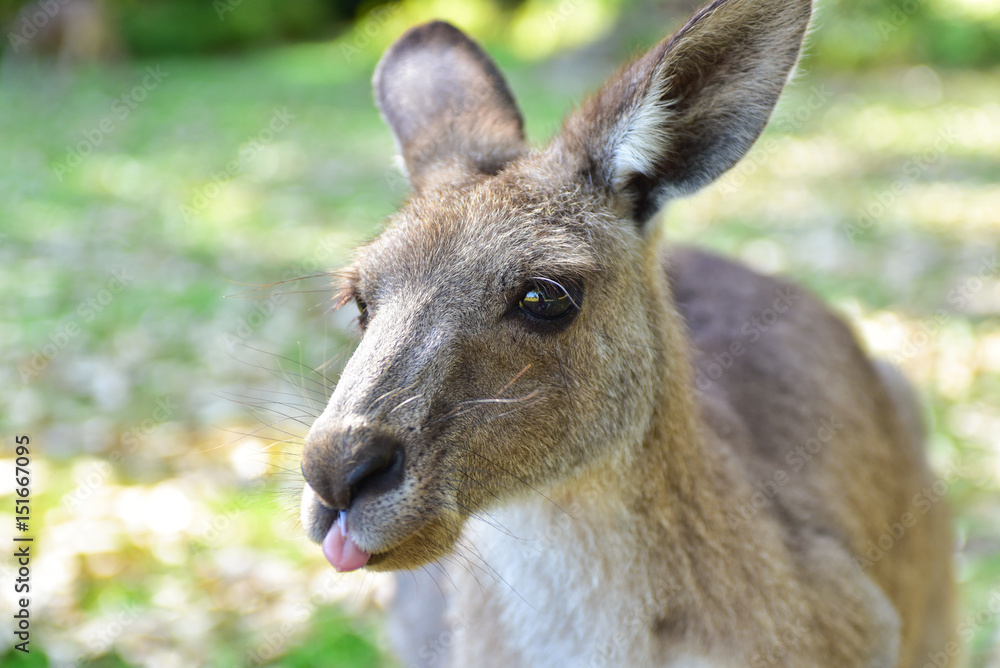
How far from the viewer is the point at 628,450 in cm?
261

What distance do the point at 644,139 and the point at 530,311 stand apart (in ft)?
2.05

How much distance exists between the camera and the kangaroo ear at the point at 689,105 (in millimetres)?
2418

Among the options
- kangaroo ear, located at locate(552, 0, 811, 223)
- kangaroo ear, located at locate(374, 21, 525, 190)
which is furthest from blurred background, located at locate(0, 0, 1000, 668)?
kangaroo ear, located at locate(374, 21, 525, 190)

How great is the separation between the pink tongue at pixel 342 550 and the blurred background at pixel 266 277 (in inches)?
22.6

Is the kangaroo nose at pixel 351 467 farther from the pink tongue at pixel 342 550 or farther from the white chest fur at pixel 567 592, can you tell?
the white chest fur at pixel 567 592

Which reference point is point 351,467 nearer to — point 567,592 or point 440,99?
point 567,592

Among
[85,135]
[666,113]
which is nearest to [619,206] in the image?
[666,113]

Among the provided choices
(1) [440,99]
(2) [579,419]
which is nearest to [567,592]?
(2) [579,419]

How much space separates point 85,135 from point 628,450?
14972 mm

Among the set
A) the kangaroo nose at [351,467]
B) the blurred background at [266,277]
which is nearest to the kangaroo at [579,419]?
the kangaroo nose at [351,467]

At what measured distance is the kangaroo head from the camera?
2219 millimetres

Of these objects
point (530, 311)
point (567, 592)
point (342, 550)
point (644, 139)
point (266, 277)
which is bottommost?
point (266, 277)

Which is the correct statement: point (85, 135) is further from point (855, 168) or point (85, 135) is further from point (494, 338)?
point (494, 338)

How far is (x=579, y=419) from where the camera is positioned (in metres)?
2.51
